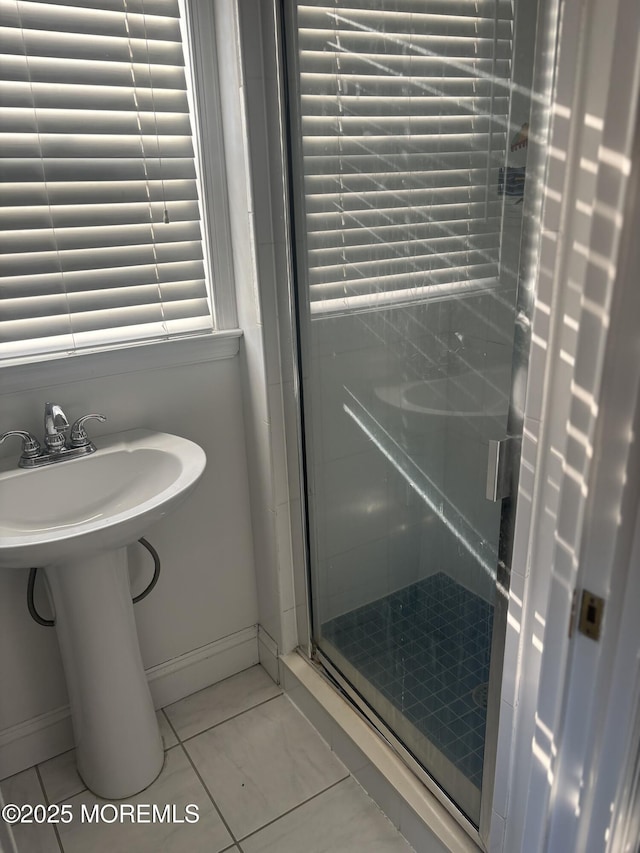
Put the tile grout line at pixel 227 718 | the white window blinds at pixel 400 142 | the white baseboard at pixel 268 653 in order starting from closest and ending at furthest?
1. the white window blinds at pixel 400 142
2. the tile grout line at pixel 227 718
3. the white baseboard at pixel 268 653

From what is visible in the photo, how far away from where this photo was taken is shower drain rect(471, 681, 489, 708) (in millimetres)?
1244

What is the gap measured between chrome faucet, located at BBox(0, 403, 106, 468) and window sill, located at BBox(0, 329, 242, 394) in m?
0.07

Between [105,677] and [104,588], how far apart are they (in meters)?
0.24

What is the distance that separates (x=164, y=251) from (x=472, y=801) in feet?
4.75

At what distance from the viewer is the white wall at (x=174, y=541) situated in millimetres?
1577

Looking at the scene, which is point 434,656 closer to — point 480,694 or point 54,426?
point 480,694

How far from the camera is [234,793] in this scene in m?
1.62

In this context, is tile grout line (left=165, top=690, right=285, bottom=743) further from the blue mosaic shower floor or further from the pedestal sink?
the blue mosaic shower floor

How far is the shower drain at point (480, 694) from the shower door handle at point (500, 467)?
0.42m

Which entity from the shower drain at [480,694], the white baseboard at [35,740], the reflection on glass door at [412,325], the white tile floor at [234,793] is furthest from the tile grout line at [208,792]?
the shower drain at [480,694]

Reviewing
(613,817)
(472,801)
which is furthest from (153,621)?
(613,817)

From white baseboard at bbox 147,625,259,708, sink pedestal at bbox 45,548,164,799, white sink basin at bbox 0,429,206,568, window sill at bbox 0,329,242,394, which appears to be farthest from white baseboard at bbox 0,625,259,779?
window sill at bbox 0,329,242,394

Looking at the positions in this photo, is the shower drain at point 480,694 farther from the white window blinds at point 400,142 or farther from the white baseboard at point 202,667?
the white baseboard at point 202,667

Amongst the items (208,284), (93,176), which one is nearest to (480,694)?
(208,284)
